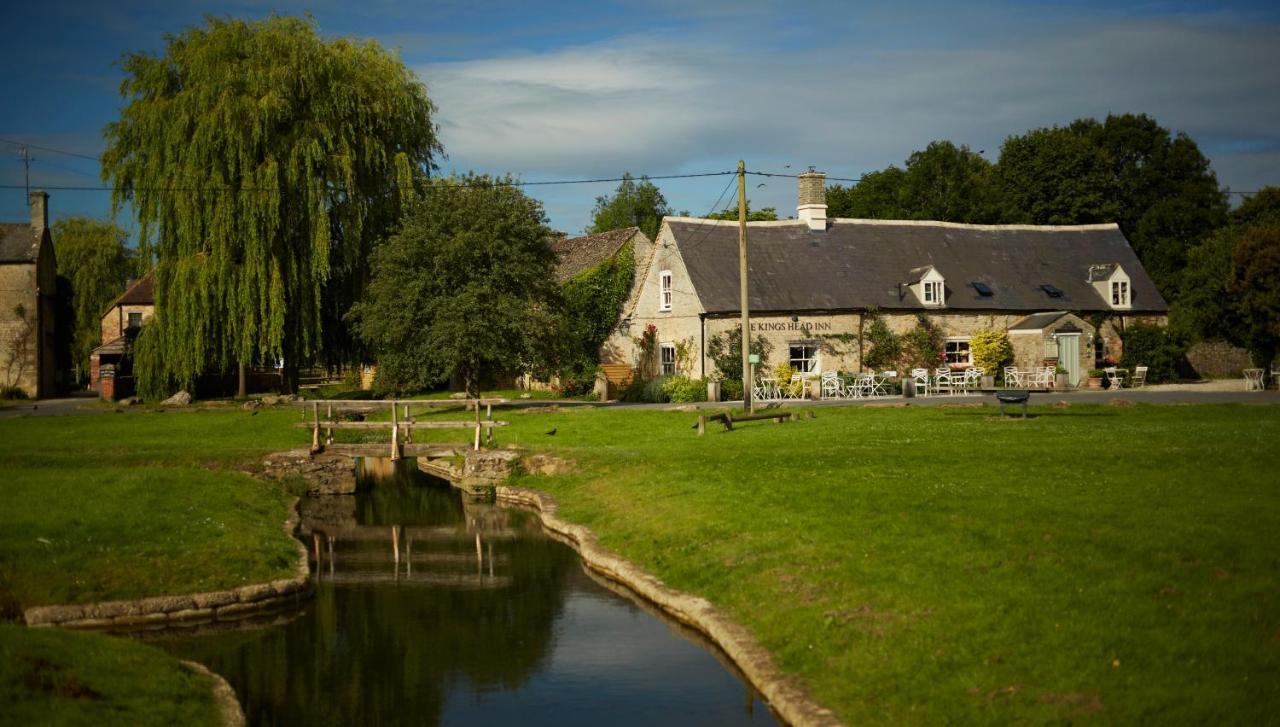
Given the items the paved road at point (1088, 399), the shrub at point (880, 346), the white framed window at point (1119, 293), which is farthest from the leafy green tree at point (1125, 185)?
the paved road at point (1088, 399)

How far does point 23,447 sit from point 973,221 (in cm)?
5289

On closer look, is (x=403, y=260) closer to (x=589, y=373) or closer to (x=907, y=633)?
(x=589, y=373)

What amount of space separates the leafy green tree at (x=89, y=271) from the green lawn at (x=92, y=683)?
73626 mm

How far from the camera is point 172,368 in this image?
41031mm

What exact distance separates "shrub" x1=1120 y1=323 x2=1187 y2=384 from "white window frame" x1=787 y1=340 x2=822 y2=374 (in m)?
14.1

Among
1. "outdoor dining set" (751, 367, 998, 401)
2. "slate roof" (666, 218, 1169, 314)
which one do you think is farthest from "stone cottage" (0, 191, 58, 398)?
"outdoor dining set" (751, 367, 998, 401)

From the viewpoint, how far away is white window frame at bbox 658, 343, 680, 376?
143 ft

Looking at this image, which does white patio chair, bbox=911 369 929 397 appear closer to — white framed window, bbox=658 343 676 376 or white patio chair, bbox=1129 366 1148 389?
white patio chair, bbox=1129 366 1148 389

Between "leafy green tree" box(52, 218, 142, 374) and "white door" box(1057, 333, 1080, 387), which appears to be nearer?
"white door" box(1057, 333, 1080, 387)

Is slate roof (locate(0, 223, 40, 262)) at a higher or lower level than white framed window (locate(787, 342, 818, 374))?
higher

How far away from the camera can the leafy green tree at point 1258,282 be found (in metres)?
40.0

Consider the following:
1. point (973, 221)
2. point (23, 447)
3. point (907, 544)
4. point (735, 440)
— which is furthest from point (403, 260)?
point (973, 221)

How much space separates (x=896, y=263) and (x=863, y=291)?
3.34 meters

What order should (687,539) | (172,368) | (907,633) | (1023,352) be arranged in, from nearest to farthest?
(907,633)
(687,539)
(172,368)
(1023,352)
